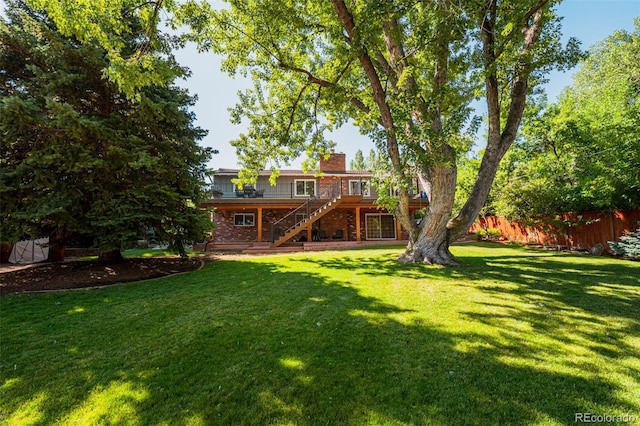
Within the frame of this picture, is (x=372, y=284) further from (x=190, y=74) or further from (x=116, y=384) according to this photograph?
(x=190, y=74)

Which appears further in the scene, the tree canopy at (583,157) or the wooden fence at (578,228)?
the wooden fence at (578,228)

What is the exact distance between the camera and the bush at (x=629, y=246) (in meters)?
9.08

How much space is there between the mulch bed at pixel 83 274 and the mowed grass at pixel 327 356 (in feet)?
4.26

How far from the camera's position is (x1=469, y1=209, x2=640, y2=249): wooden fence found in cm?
1041

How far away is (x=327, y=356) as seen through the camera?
3139 mm

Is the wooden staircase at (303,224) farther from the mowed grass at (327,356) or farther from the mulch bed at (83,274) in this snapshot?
the mowed grass at (327,356)

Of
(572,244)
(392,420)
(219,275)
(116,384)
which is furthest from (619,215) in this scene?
(116,384)

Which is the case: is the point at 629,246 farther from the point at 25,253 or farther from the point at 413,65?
the point at 25,253

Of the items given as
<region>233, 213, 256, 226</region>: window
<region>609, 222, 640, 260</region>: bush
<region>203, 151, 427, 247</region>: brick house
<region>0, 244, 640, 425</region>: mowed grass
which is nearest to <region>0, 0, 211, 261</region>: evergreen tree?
<region>0, 244, 640, 425</region>: mowed grass

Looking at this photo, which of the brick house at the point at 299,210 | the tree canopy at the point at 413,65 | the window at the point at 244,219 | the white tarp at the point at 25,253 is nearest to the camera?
the tree canopy at the point at 413,65

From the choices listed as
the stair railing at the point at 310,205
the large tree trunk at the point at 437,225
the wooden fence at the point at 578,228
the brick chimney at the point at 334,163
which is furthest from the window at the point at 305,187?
the wooden fence at the point at 578,228

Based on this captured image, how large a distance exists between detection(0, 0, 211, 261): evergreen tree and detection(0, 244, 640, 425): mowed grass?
8.32 ft

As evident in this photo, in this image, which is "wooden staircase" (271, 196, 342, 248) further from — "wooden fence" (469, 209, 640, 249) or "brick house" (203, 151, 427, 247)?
"wooden fence" (469, 209, 640, 249)

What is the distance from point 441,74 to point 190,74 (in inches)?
336
